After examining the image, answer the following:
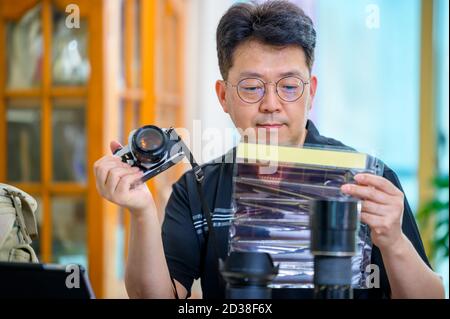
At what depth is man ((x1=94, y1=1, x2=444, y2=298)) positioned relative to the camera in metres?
1.15

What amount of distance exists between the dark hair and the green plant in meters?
2.00

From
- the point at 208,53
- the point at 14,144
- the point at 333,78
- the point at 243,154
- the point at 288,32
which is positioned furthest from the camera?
the point at 333,78

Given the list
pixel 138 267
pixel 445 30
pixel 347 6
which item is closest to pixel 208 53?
pixel 445 30

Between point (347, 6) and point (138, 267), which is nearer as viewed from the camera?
point (138, 267)

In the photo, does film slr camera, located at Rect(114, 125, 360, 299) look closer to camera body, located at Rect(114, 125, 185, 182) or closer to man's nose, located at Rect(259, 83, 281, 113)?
camera body, located at Rect(114, 125, 185, 182)

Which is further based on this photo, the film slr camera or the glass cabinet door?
the glass cabinet door

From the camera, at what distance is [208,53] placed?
362 centimetres

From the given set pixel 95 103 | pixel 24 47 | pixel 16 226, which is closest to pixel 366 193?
pixel 16 226

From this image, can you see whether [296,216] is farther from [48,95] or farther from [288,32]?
[48,95]

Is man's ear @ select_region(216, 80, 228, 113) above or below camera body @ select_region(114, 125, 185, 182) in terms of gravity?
above

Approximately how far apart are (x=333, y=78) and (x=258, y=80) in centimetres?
361

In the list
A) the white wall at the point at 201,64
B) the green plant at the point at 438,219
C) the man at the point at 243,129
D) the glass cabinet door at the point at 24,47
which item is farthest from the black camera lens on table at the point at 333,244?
the white wall at the point at 201,64

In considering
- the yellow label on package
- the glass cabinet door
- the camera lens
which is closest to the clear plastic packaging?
the yellow label on package

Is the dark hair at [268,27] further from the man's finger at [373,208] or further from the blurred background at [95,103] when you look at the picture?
the blurred background at [95,103]
